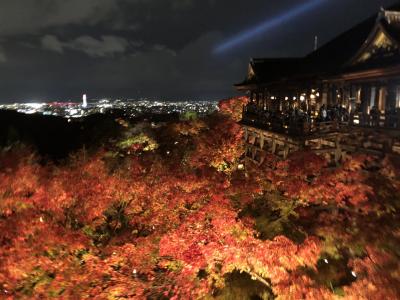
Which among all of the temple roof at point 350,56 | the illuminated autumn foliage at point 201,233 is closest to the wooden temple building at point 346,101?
the temple roof at point 350,56

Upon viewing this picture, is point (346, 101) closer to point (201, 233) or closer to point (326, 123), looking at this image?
point (326, 123)

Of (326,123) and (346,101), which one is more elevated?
(346,101)

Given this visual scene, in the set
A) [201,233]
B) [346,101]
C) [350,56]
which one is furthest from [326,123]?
[201,233]

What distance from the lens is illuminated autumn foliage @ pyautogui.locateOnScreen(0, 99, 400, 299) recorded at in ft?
36.3

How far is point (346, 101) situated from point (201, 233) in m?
12.9

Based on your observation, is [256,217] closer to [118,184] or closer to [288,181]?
[288,181]

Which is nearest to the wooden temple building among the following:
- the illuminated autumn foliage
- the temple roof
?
the temple roof

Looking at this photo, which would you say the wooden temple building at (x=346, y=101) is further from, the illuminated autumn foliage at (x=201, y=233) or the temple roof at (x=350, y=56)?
the illuminated autumn foliage at (x=201, y=233)

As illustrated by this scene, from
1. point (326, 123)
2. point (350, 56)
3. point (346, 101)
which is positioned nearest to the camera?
point (326, 123)

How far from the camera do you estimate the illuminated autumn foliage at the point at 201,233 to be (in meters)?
11.1

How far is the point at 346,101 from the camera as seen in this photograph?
21516 millimetres

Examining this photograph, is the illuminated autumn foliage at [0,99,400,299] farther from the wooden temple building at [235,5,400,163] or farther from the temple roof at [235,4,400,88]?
the temple roof at [235,4,400,88]

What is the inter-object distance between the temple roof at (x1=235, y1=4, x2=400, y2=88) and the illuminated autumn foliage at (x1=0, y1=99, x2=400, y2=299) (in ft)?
17.7

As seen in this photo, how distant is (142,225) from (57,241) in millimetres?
4436
